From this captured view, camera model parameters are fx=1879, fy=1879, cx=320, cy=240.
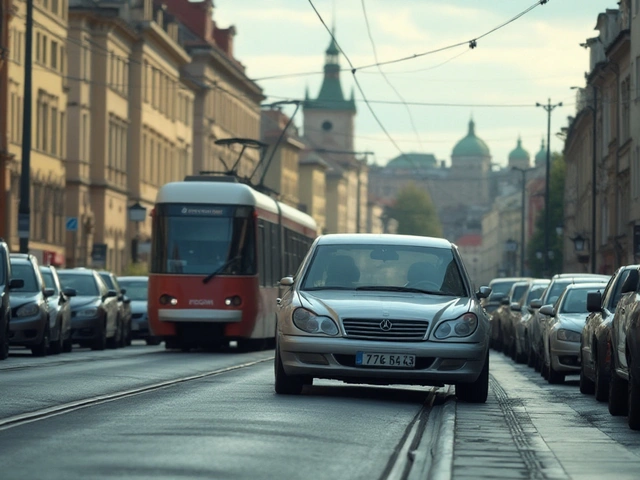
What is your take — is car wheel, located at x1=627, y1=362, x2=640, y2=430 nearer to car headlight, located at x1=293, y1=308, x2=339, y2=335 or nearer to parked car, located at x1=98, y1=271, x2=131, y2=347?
car headlight, located at x1=293, y1=308, x2=339, y2=335

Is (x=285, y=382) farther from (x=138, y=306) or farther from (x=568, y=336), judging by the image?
(x=138, y=306)

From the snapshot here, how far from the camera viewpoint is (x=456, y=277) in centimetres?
1841

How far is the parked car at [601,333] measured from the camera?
18000 mm

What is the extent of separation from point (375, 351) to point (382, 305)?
47 centimetres

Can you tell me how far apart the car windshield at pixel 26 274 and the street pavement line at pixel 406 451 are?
16.2 m

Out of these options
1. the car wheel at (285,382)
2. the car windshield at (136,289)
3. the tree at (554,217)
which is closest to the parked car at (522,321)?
the car windshield at (136,289)

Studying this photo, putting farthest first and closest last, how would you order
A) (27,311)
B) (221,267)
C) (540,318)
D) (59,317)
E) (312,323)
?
(221,267)
(59,317)
(27,311)
(540,318)
(312,323)

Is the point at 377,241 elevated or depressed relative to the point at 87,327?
elevated

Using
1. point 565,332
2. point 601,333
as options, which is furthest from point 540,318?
point 601,333

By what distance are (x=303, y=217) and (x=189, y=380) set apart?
23.0 metres

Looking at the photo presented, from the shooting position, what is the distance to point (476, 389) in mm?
17859

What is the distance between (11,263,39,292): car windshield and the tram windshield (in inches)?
92.5

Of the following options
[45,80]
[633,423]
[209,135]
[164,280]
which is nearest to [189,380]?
[633,423]

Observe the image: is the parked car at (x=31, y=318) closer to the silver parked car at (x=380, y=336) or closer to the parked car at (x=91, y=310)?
the parked car at (x=91, y=310)
